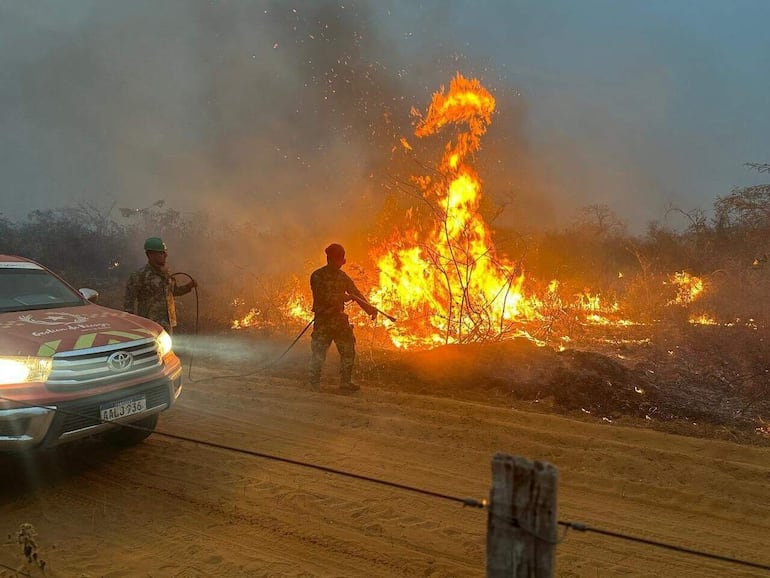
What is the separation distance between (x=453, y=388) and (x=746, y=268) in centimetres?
1081

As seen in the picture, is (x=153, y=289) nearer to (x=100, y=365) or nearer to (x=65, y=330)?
(x=65, y=330)

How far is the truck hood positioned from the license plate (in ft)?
1.66

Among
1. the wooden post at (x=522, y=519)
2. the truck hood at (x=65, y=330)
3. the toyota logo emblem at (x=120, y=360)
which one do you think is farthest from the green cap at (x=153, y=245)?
the wooden post at (x=522, y=519)

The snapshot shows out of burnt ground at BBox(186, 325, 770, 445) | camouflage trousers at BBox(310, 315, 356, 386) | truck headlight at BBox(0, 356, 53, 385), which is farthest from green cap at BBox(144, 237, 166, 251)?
truck headlight at BBox(0, 356, 53, 385)

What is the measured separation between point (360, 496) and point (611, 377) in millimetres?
4741

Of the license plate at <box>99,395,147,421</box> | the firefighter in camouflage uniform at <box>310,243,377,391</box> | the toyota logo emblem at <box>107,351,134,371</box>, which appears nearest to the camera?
the license plate at <box>99,395,147,421</box>

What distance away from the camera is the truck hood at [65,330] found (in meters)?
4.12

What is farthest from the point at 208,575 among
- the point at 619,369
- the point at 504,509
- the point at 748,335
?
the point at 748,335

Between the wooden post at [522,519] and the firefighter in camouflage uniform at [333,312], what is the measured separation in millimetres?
5822

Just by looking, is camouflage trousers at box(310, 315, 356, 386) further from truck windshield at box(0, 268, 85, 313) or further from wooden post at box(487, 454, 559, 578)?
wooden post at box(487, 454, 559, 578)

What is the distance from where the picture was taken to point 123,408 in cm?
446

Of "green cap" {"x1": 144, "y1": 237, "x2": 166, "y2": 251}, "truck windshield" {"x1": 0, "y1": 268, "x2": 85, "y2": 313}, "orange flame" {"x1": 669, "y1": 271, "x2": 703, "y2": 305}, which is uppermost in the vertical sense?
"orange flame" {"x1": 669, "y1": 271, "x2": 703, "y2": 305}


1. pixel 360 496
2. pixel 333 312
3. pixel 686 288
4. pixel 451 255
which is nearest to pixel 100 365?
pixel 360 496

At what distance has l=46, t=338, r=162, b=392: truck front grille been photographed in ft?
13.5
